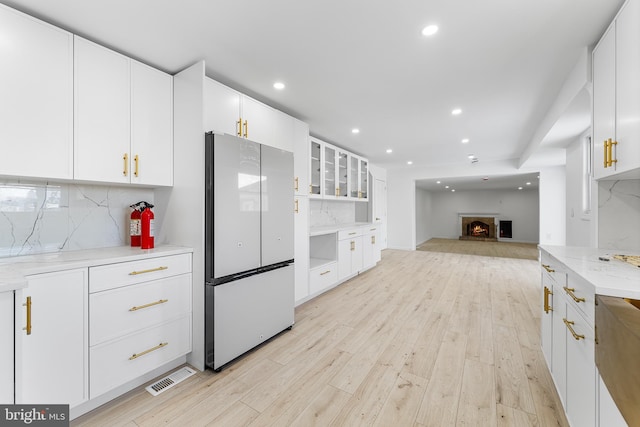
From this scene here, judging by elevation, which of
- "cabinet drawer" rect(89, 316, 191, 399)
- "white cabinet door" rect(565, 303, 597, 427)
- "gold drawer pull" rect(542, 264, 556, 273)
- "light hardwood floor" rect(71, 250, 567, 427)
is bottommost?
"light hardwood floor" rect(71, 250, 567, 427)

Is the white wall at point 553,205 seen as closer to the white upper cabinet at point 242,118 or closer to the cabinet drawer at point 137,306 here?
the white upper cabinet at point 242,118

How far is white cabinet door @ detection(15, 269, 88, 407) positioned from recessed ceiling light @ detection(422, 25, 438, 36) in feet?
8.70

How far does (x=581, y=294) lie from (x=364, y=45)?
78.4 inches

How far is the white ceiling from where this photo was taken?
1.57m

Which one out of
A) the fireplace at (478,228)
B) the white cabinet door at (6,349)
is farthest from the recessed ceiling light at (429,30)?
the fireplace at (478,228)

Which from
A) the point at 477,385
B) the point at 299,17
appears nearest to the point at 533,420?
→ the point at 477,385

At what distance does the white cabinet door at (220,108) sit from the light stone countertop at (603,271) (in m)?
2.50

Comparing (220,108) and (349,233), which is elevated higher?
(220,108)

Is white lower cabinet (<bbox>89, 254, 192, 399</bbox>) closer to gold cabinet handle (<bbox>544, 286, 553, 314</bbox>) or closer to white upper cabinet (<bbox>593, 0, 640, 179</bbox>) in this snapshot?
gold cabinet handle (<bbox>544, 286, 553, 314</bbox>)

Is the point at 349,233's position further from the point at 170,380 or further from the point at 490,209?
the point at 490,209

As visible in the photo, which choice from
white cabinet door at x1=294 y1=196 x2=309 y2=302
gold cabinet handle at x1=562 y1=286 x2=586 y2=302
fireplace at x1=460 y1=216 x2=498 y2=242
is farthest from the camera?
fireplace at x1=460 y1=216 x2=498 y2=242

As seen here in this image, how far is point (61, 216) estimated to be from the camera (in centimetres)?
190

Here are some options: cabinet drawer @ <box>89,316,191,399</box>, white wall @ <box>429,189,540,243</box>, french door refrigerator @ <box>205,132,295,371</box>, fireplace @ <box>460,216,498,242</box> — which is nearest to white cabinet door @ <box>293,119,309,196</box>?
french door refrigerator @ <box>205,132,295,371</box>

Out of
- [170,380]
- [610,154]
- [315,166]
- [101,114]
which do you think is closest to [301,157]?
[315,166]
